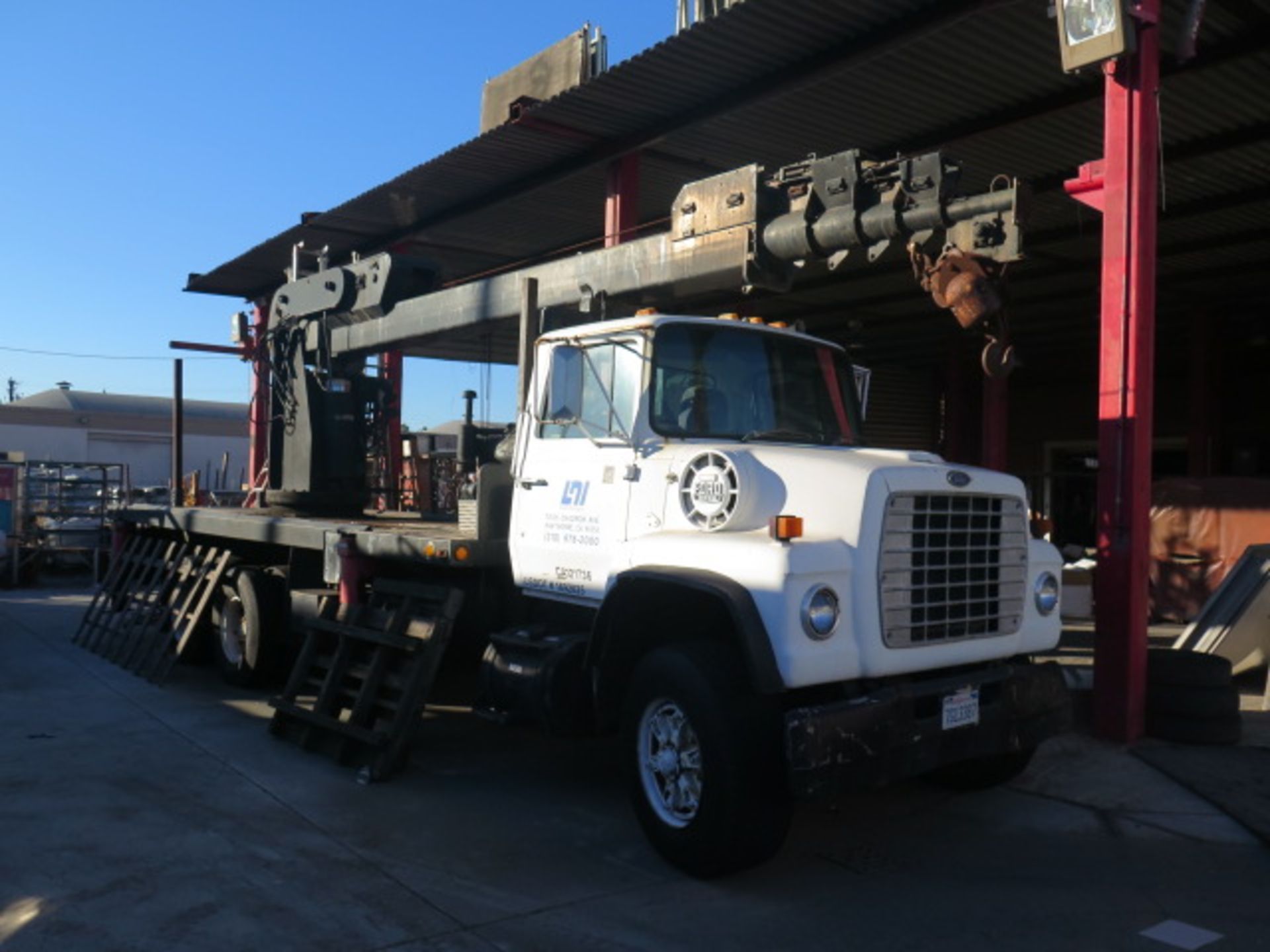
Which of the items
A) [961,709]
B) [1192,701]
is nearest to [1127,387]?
[1192,701]

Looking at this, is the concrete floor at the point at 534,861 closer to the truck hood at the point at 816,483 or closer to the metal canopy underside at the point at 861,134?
the truck hood at the point at 816,483

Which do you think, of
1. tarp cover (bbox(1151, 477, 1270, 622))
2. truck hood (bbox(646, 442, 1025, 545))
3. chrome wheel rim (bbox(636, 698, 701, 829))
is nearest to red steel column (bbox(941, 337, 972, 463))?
tarp cover (bbox(1151, 477, 1270, 622))

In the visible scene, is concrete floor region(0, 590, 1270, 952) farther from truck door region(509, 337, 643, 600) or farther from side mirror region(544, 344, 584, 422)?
side mirror region(544, 344, 584, 422)

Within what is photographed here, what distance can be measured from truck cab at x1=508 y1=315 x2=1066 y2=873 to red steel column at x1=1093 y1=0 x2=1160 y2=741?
142 centimetres

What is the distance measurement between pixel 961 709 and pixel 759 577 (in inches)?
49.7

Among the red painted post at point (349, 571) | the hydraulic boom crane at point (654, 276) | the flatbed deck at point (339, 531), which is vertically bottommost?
the red painted post at point (349, 571)

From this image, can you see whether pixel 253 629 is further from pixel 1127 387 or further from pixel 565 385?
pixel 1127 387

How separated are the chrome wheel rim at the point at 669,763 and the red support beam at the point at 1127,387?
3.41 m

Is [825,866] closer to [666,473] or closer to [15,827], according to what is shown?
[666,473]

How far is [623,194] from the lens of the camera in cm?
1213

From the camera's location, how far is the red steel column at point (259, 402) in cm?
1114

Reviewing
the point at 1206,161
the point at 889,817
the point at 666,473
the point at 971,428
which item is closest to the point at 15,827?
the point at 666,473

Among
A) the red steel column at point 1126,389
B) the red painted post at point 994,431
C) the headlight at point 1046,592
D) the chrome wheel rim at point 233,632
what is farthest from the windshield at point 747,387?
the red painted post at point 994,431

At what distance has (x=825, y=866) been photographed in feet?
17.0
